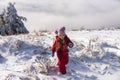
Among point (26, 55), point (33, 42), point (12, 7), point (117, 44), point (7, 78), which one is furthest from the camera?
point (12, 7)

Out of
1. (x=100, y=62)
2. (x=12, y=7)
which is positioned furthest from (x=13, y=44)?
(x=12, y=7)

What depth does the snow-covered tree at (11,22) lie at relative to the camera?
915 inches

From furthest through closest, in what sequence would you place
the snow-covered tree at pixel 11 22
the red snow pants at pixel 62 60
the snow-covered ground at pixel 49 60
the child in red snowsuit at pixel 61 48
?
the snow-covered tree at pixel 11 22, the child in red snowsuit at pixel 61 48, the red snow pants at pixel 62 60, the snow-covered ground at pixel 49 60

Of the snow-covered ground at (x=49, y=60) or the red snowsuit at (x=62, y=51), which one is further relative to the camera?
the red snowsuit at (x=62, y=51)

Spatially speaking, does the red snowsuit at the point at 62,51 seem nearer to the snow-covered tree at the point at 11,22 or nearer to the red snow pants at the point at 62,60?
the red snow pants at the point at 62,60

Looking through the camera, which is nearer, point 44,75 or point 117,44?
point 44,75

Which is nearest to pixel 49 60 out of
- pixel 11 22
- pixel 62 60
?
pixel 62 60

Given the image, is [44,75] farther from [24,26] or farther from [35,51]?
[24,26]

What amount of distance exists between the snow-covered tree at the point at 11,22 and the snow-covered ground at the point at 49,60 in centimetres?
900

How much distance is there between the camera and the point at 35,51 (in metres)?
12.9

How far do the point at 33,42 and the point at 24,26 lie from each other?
1153 cm

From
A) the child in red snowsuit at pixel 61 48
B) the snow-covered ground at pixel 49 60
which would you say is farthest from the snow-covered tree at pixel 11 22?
the child in red snowsuit at pixel 61 48

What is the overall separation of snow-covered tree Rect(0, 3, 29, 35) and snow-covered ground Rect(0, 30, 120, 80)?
9.00m

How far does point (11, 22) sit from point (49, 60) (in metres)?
12.2
